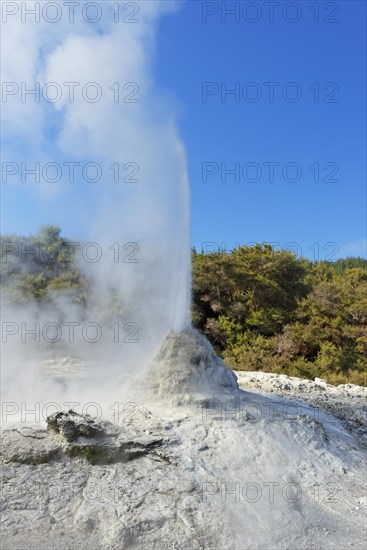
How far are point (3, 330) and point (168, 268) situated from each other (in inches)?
136

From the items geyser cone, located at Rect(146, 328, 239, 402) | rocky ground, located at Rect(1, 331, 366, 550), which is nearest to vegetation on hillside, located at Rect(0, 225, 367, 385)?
geyser cone, located at Rect(146, 328, 239, 402)

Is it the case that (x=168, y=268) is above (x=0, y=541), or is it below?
above

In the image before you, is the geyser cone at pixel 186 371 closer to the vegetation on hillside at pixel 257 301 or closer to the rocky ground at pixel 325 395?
the rocky ground at pixel 325 395

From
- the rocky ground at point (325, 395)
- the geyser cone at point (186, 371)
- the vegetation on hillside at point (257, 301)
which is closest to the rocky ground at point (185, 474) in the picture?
the geyser cone at point (186, 371)

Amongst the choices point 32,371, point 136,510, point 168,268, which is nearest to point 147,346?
point 168,268

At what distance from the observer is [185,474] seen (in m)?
3.66

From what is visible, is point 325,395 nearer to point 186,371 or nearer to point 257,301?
point 186,371

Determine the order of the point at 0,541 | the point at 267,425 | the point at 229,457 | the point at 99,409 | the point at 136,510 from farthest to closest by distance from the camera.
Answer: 1. the point at 99,409
2. the point at 267,425
3. the point at 229,457
4. the point at 136,510
5. the point at 0,541

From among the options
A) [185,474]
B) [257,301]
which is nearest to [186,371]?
[185,474]

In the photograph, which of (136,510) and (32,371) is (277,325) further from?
(136,510)

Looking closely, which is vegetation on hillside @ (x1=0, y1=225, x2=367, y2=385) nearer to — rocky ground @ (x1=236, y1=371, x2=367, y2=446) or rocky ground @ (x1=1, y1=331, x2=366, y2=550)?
rocky ground @ (x1=236, y1=371, x2=367, y2=446)

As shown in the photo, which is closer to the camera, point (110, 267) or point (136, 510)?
point (136, 510)

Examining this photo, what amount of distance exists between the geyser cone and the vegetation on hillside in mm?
6213

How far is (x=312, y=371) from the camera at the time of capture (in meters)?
10.7
